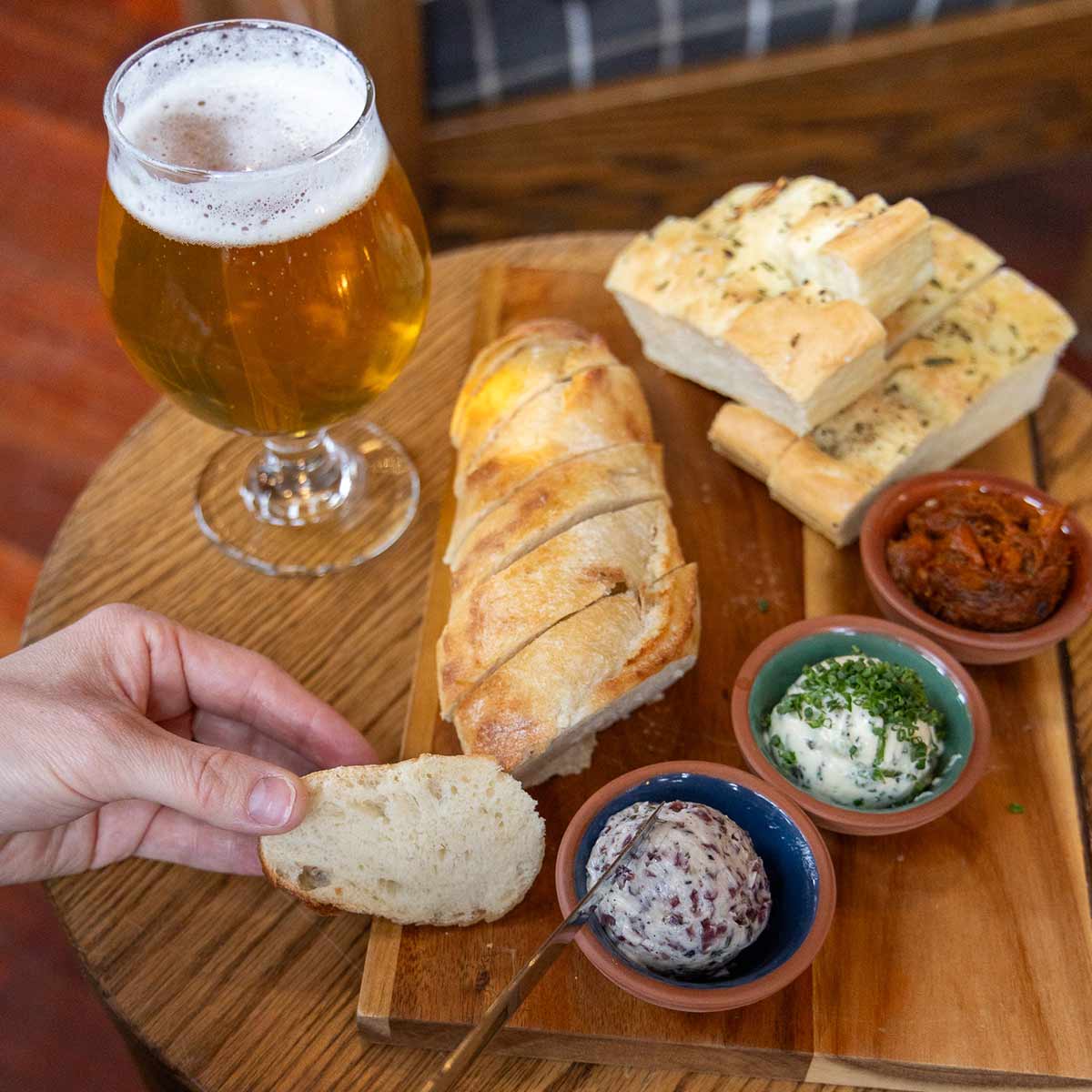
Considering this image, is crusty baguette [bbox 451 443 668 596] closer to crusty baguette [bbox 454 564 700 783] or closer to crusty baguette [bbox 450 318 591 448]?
crusty baguette [bbox 454 564 700 783]

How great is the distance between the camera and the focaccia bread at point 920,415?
7.25ft

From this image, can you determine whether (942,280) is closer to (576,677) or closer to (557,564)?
(557,564)

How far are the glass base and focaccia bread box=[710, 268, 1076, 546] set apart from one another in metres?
0.64

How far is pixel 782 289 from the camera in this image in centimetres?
233

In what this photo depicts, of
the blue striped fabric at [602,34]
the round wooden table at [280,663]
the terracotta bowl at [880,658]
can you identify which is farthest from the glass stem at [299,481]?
the blue striped fabric at [602,34]

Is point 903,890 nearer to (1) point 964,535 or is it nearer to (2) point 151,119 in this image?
(1) point 964,535

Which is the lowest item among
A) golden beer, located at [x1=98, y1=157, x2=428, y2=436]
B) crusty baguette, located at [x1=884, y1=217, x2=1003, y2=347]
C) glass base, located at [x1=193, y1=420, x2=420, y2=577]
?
glass base, located at [x1=193, y1=420, x2=420, y2=577]

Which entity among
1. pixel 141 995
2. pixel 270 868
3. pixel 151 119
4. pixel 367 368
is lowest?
pixel 141 995

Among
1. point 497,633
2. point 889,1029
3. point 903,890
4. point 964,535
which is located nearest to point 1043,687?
point 964,535

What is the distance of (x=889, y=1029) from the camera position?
5.43ft

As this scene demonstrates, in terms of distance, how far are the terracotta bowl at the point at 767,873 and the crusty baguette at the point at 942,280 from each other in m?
1.00

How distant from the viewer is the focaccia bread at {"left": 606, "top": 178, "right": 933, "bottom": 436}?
219 cm

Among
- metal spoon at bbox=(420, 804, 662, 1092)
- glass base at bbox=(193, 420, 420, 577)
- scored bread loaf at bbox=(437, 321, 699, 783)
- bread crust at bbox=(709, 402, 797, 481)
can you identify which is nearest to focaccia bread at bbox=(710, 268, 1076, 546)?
bread crust at bbox=(709, 402, 797, 481)

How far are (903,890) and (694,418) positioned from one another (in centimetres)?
103
